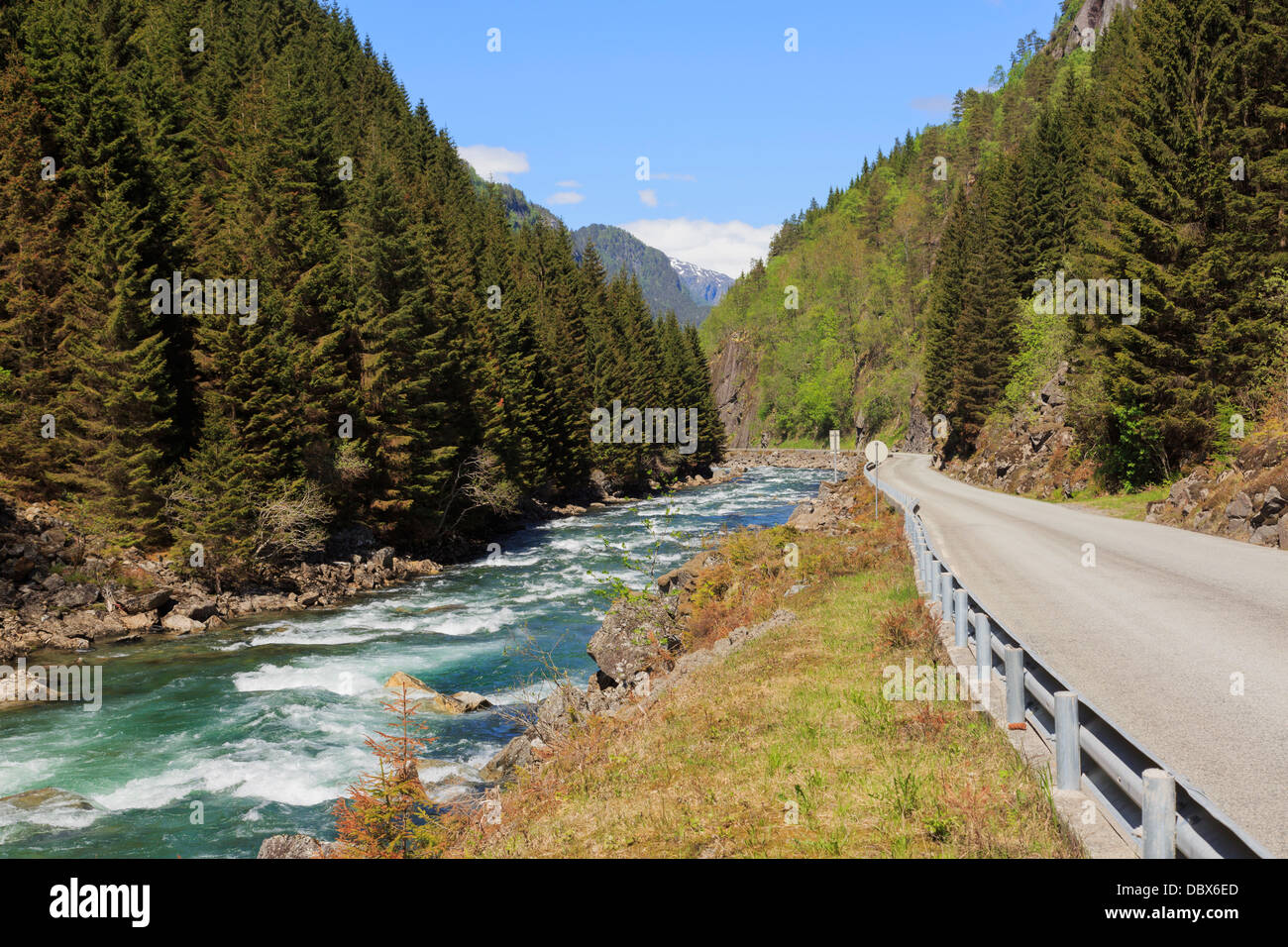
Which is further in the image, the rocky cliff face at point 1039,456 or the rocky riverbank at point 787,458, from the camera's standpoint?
the rocky riverbank at point 787,458

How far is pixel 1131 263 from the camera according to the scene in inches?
1036

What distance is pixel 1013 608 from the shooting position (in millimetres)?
12875

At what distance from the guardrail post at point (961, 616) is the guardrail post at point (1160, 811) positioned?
6.48 meters

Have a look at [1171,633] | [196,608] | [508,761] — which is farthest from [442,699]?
[1171,633]

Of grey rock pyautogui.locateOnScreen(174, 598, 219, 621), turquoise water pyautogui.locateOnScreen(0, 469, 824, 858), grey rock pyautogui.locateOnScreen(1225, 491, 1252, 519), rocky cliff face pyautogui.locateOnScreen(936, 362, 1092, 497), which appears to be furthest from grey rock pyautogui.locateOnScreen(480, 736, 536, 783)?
rocky cliff face pyautogui.locateOnScreen(936, 362, 1092, 497)

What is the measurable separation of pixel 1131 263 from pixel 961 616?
22.2 m

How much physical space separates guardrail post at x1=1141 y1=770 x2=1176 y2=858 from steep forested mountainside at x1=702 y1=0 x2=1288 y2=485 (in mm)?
24848

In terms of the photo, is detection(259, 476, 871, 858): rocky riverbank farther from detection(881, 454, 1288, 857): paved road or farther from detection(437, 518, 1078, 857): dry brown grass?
detection(881, 454, 1288, 857): paved road

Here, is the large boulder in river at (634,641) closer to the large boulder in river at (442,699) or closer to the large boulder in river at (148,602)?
the large boulder in river at (442,699)

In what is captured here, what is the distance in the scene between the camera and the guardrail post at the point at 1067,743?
5.85 metres

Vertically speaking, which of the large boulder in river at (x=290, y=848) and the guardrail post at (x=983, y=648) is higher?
the guardrail post at (x=983, y=648)

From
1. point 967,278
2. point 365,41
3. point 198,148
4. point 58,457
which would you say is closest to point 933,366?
point 967,278

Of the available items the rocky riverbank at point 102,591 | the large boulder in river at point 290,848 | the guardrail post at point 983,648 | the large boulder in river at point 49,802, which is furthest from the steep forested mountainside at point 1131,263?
the large boulder in river at point 49,802

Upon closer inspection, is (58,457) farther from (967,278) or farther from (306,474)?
(967,278)
